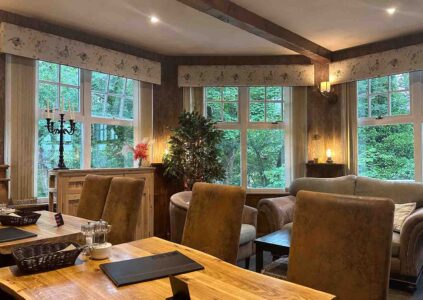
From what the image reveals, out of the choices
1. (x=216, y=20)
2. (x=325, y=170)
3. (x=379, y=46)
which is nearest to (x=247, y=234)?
(x=325, y=170)

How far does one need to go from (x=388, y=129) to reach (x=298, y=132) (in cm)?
117

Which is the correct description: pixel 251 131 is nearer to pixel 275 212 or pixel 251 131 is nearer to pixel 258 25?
pixel 275 212

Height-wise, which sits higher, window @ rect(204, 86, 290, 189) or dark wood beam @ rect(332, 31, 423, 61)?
dark wood beam @ rect(332, 31, 423, 61)

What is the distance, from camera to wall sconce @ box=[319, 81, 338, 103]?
4750 millimetres

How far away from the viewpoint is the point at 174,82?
5047mm

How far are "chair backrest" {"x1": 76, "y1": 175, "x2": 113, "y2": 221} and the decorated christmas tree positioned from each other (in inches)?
72.1

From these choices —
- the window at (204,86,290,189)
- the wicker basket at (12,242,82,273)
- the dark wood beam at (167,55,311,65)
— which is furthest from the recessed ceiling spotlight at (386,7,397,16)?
the wicker basket at (12,242,82,273)

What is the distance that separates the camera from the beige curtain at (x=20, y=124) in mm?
3533

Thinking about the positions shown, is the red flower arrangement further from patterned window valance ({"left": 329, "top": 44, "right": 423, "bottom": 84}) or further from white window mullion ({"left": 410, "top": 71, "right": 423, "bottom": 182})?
white window mullion ({"left": 410, "top": 71, "right": 423, "bottom": 182})

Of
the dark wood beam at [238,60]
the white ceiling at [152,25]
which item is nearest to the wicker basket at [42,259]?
the white ceiling at [152,25]

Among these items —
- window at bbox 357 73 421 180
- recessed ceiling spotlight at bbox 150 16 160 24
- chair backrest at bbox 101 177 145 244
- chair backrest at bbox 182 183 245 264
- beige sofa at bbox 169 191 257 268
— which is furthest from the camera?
window at bbox 357 73 421 180

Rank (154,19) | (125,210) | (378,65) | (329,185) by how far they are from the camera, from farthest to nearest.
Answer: (378,65) → (329,185) → (154,19) → (125,210)

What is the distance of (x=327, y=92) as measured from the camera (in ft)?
15.8

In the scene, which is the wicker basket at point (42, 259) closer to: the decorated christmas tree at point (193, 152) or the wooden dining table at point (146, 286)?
the wooden dining table at point (146, 286)
